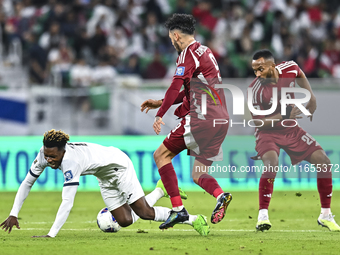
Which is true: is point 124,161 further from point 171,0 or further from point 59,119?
point 171,0

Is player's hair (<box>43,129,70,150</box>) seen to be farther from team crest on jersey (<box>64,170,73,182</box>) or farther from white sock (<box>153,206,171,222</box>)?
white sock (<box>153,206,171,222</box>)

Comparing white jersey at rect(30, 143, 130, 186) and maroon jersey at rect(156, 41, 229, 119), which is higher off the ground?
maroon jersey at rect(156, 41, 229, 119)

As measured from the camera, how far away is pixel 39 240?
19.3ft

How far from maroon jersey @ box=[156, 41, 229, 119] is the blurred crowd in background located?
24.5ft

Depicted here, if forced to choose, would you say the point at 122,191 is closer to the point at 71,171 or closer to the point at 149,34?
the point at 71,171

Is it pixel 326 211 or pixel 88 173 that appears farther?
pixel 326 211

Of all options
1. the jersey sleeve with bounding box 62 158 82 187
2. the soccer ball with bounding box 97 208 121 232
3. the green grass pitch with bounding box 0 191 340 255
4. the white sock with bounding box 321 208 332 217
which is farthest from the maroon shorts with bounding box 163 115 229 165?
the white sock with bounding box 321 208 332 217

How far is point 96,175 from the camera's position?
6477 mm

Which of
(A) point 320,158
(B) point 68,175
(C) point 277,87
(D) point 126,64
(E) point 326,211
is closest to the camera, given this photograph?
(B) point 68,175

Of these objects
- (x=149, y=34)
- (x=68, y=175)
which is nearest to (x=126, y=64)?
(x=149, y=34)

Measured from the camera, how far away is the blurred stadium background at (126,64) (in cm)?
1118

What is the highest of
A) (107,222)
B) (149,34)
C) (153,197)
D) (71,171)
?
(149,34)

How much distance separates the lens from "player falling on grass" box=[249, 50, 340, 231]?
6770 mm

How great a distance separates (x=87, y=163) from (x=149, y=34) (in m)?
10.2
